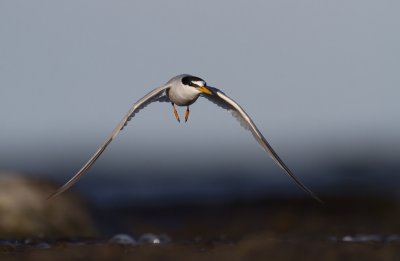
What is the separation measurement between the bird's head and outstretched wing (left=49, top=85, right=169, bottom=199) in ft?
1.08

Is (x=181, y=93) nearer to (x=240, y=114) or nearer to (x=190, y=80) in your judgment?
(x=190, y=80)

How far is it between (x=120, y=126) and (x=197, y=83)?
127cm

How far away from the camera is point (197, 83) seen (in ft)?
43.7

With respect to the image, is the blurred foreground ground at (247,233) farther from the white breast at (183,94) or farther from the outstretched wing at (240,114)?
the white breast at (183,94)

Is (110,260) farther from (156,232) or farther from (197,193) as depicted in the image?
(197,193)

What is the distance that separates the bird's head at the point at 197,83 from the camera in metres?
13.3

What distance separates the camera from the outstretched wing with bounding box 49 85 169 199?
39.8ft

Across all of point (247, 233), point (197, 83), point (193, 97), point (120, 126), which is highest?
point (197, 83)

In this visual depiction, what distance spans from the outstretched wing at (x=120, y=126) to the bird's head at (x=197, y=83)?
0.33 meters

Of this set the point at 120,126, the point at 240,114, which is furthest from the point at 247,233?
the point at 120,126

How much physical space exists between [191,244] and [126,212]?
15.9 m

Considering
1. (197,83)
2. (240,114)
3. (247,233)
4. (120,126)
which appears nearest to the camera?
(120,126)

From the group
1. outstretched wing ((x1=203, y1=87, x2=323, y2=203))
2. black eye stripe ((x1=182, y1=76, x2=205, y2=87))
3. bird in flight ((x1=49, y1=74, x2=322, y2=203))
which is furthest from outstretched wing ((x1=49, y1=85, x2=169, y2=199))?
outstretched wing ((x1=203, y1=87, x2=323, y2=203))

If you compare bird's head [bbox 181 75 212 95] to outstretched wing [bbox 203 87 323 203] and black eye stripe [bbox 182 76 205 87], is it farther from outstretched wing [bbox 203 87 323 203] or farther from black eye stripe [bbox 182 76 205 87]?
outstretched wing [bbox 203 87 323 203]
